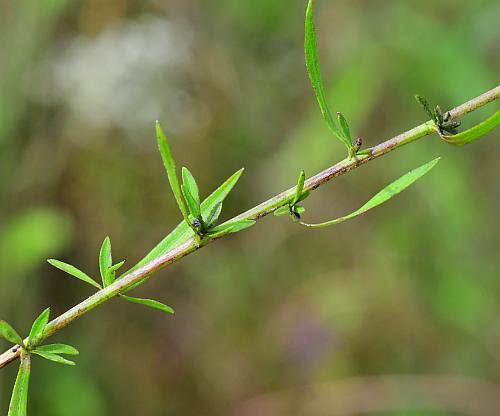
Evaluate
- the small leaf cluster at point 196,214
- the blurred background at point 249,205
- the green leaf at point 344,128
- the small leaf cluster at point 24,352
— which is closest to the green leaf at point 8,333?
the small leaf cluster at point 24,352

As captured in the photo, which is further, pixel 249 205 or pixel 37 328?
pixel 249 205

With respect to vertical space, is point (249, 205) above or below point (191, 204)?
above

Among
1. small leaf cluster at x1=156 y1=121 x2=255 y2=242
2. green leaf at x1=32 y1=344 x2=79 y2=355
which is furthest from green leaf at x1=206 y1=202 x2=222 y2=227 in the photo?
green leaf at x1=32 y1=344 x2=79 y2=355

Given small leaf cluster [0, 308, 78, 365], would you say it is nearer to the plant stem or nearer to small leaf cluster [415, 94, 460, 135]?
the plant stem

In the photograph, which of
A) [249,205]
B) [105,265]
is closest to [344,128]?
[105,265]

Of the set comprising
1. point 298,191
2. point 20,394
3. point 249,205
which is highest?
point 249,205

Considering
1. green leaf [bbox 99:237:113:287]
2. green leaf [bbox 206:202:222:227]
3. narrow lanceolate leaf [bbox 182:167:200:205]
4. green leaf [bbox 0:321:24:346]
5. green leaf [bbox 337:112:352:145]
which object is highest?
green leaf [bbox 337:112:352:145]

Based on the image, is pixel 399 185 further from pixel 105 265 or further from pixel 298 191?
pixel 105 265
